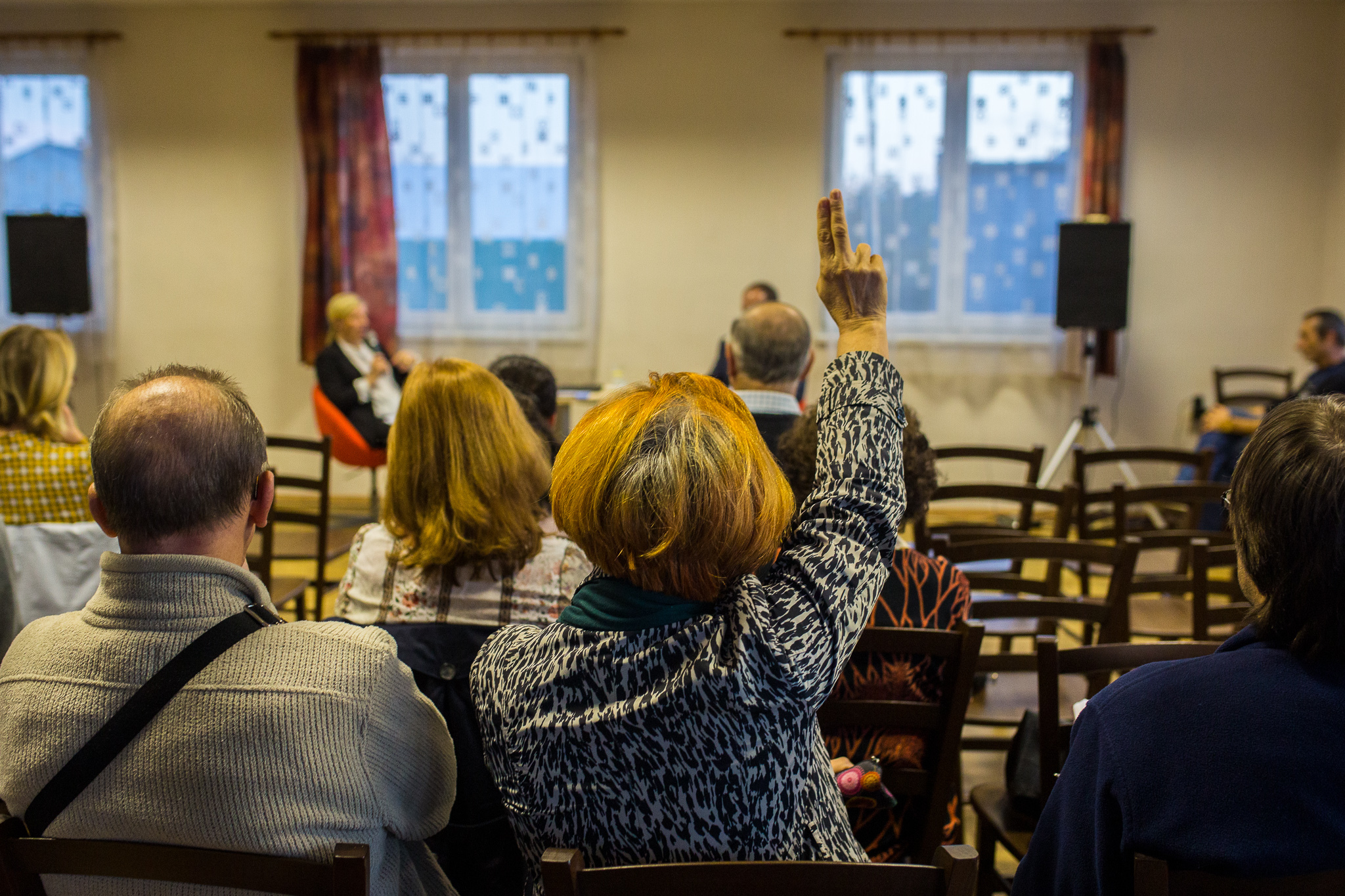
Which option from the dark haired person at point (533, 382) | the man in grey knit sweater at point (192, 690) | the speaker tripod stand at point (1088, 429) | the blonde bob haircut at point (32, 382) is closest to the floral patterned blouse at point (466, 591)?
the man in grey knit sweater at point (192, 690)

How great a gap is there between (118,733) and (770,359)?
7.03 feet

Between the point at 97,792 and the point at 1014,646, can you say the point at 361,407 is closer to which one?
the point at 1014,646

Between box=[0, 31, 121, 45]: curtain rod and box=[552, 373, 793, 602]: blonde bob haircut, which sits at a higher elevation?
box=[0, 31, 121, 45]: curtain rod

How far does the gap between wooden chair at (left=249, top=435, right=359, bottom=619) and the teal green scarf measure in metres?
1.90

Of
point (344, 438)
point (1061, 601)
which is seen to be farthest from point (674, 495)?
point (344, 438)

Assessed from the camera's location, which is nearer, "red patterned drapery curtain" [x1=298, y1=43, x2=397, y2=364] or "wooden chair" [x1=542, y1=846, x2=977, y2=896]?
"wooden chair" [x1=542, y1=846, x2=977, y2=896]

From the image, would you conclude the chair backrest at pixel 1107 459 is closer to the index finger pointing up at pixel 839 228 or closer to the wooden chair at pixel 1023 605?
the wooden chair at pixel 1023 605

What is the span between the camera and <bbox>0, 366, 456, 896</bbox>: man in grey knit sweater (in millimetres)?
997

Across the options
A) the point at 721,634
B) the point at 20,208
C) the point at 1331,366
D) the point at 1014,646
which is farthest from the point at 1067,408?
the point at 20,208

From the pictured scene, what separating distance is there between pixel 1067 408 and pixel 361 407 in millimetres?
4137

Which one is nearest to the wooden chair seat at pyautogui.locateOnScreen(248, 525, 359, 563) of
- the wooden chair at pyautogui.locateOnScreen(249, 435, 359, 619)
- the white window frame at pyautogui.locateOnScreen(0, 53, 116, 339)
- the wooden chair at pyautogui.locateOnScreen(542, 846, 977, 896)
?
the wooden chair at pyautogui.locateOnScreen(249, 435, 359, 619)

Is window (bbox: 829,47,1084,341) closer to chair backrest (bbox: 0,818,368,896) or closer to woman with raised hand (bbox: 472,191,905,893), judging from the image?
woman with raised hand (bbox: 472,191,905,893)

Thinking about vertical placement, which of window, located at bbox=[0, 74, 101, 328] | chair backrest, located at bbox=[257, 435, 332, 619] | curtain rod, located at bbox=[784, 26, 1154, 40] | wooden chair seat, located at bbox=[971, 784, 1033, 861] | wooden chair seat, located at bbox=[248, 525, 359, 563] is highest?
curtain rod, located at bbox=[784, 26, 1154, 40]

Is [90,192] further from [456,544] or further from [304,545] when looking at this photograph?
[456,544]
